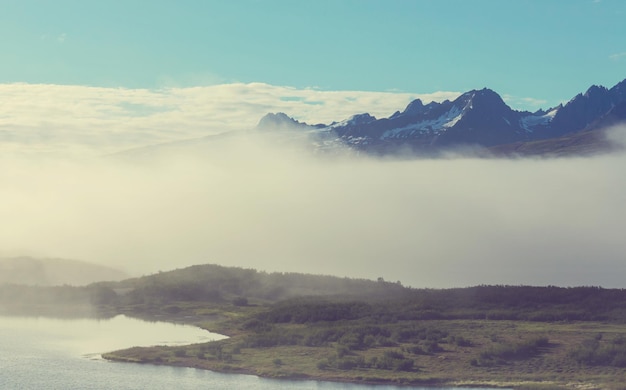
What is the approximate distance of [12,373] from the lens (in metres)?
173

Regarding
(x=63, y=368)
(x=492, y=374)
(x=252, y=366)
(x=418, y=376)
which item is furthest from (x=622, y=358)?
(x=63, y=368)

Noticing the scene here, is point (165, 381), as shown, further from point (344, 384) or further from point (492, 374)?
point (492, 374)

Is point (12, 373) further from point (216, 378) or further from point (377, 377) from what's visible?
point (377, 377)

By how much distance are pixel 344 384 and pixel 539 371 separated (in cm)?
4403

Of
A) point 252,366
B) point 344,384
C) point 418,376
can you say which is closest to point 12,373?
point 252,366

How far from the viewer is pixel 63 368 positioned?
598ft

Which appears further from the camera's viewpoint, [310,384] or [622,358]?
[622,358]

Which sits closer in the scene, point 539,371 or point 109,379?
point 109,379

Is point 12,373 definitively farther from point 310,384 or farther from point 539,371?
point 539,371

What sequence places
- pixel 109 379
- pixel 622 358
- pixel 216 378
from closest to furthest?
pixel 109 379
pixel 216 378
pixel 622 358

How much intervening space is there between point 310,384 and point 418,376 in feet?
77.9

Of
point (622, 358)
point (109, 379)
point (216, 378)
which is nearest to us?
point (109, 379)

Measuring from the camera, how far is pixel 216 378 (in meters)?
184

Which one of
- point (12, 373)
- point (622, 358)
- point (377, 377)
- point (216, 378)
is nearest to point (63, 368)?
point (12, 373)
